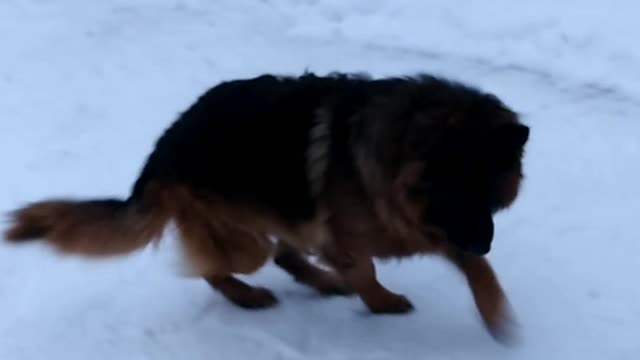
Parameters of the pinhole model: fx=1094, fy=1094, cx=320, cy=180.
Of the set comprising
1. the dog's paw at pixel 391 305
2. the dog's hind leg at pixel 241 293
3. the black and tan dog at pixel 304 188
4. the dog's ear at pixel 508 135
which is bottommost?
the dog's hind leg at pixel 241 293

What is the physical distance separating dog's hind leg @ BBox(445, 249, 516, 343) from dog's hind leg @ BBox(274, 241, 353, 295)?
613 millimetres

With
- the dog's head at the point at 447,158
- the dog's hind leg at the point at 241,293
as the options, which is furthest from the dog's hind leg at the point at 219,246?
the dog's head at the point at 447,158

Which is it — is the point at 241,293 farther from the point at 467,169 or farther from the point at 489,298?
the point at 467,169

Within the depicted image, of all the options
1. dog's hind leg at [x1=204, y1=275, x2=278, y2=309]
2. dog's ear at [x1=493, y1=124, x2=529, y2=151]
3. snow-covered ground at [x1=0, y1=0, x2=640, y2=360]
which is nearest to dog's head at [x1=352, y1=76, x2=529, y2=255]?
dog's ear at [x1=493, y1=124, x2=529, y2=151]

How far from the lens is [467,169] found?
367 centimetres

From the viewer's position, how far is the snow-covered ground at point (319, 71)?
4.35 metres

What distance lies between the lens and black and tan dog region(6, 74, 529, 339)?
12.6 ft

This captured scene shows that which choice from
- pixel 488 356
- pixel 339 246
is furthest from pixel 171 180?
pixel 488 356

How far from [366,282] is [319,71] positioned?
2821 mm

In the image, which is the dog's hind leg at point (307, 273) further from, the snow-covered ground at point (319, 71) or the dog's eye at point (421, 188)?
the dog's eye at point (421, 188)

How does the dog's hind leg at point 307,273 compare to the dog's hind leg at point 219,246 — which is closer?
the dog's hind leg at point 219,246

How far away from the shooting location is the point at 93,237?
4.28m

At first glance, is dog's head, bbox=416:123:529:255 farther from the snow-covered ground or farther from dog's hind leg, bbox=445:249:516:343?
the snow-covered ground

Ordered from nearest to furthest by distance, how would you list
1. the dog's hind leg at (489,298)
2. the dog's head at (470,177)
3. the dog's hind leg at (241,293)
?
the dog's head at (470,177) → the dog's hind leg at (489,298) → the dog's hind leg at (241,293)
